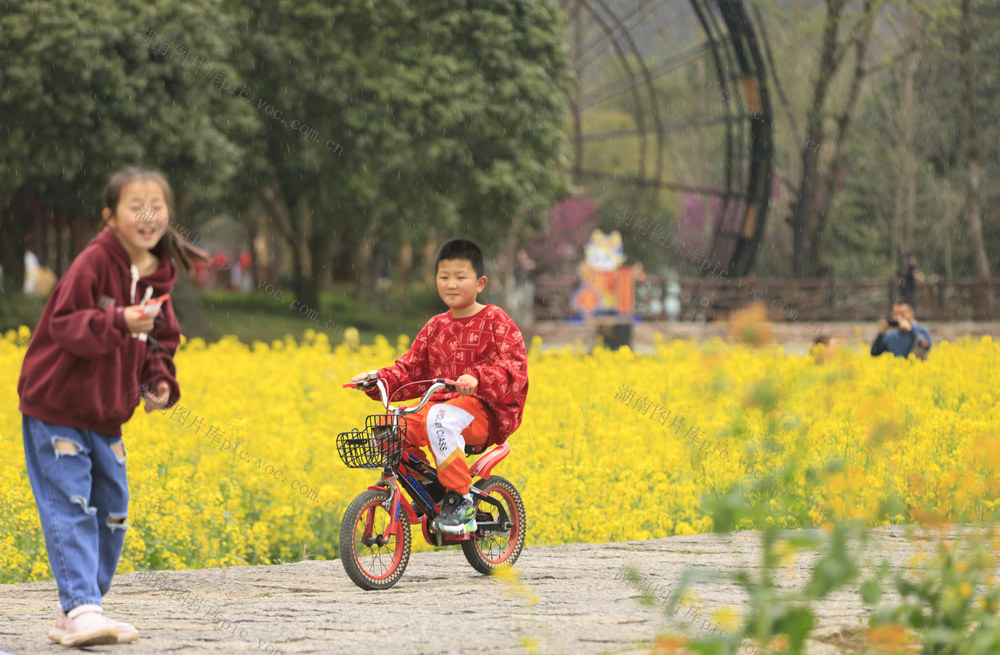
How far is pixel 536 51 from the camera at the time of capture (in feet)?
88.2

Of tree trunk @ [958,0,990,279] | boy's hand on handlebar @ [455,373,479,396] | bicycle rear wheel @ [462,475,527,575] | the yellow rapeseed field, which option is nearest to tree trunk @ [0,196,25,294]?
the yellow rapeseed field

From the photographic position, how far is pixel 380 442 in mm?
5383

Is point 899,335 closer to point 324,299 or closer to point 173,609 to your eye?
point 173,609

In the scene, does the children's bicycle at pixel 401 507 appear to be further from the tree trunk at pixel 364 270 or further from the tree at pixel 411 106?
the tree trunk at pixel 364 270

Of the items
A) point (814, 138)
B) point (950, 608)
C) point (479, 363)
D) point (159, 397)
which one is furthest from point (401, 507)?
point (814, 138)

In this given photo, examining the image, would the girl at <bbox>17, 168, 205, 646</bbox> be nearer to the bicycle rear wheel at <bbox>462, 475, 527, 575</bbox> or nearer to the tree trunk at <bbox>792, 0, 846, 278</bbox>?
the bicycle rear wheel at <bbox>462, 475, 527, 575</bbox>

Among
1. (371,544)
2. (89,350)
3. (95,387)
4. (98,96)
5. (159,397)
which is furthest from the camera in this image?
(98,96)

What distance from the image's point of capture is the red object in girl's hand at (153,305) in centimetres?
432

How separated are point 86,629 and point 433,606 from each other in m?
1.29

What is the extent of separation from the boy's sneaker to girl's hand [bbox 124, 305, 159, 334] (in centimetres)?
174

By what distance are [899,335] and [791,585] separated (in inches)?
327

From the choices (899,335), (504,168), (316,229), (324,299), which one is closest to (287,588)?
(899,335)

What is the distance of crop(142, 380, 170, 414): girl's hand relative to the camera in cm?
457

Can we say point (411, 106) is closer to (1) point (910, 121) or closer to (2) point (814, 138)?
(2) point (814, 138)
